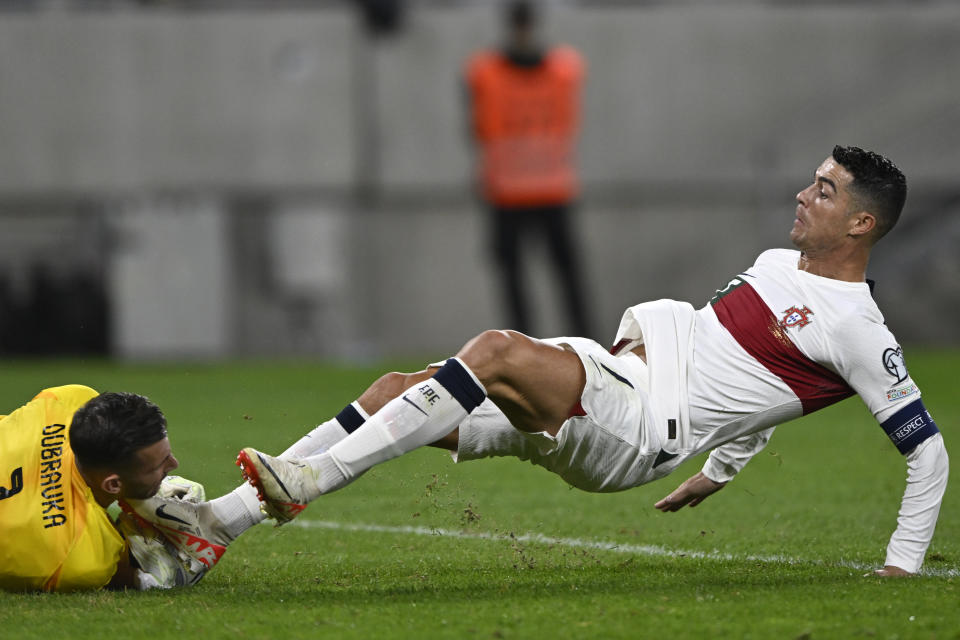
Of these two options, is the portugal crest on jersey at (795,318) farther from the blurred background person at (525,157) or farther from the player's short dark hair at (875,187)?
the blurred background person at (525,157)

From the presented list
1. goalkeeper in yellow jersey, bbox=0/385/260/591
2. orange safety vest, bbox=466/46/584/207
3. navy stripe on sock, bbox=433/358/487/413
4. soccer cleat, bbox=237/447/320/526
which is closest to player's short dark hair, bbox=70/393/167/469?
goalkeeper in yellow jersey, bbox=0/385/260/591

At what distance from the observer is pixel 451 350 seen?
16.5 m

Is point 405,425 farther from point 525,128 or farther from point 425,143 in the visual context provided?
point 425,143

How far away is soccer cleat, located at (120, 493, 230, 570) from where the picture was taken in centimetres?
461

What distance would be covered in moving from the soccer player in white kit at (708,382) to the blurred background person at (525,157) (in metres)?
8.35

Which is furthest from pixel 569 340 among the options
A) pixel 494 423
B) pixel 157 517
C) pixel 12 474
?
pixel 12 474

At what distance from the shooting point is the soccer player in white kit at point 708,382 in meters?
4.45

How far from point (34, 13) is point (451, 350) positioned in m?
6.21

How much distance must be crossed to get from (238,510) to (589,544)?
5.28ft

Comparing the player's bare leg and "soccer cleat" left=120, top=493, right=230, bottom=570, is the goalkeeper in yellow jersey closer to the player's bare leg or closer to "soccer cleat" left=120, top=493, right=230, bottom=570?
"soccer cleat" left=120, top=493, right=230, bottom=570

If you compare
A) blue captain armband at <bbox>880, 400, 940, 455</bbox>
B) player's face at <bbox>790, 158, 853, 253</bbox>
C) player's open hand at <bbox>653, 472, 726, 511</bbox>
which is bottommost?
player's open hand at <bbox>653, 472, 726, 511</bbox>

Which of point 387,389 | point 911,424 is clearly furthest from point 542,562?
point 911,424

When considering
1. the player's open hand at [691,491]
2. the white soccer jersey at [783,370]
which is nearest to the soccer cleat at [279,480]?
the white soccer jersey at [783,370]

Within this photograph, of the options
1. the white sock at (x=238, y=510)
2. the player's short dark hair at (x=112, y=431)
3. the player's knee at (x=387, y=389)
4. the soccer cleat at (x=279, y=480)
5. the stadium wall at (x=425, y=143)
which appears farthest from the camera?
the stadium wall at (x=425, y=143)
